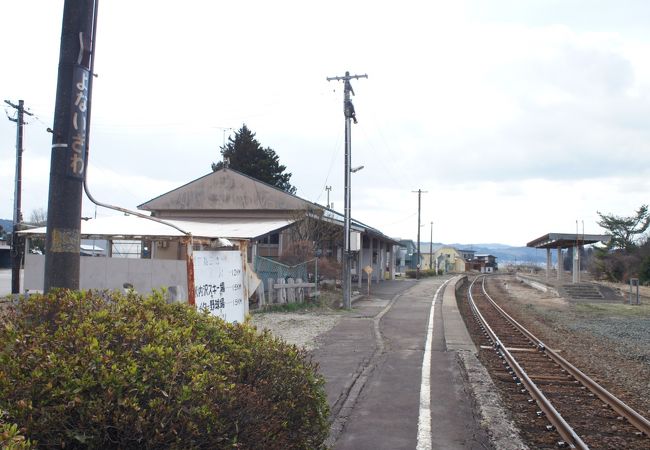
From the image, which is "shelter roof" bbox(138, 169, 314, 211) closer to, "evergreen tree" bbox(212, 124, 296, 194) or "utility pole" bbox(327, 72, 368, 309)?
"utility pole" bbox(327, 72, 368, 309)

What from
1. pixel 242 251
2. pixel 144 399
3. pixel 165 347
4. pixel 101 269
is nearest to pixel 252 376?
pixel 165 347

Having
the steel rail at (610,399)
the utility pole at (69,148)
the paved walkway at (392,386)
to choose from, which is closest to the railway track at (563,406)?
the steel rail at (610,399)

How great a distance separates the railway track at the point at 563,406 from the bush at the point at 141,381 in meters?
4.14

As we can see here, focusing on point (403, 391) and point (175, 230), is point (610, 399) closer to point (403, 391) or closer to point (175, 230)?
point (403, 391)

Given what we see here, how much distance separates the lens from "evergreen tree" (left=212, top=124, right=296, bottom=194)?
49969 mm

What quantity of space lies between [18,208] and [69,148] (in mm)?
23358

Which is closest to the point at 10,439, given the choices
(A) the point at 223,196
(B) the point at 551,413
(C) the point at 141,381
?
(C) the point at 141,381

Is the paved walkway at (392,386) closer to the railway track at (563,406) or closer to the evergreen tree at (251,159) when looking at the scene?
the railway track at (563,406)

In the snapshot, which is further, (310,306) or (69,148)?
(310,306)

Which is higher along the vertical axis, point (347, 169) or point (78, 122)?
point (347, 169)

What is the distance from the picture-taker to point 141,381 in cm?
279

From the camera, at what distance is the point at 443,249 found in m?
114

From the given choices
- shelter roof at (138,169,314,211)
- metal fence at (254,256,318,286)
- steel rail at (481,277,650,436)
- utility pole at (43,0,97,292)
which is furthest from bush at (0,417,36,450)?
shelter roof at (138,169,314,211)

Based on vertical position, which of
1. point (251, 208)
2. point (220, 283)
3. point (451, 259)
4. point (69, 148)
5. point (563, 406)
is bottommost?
point (563, 406)
